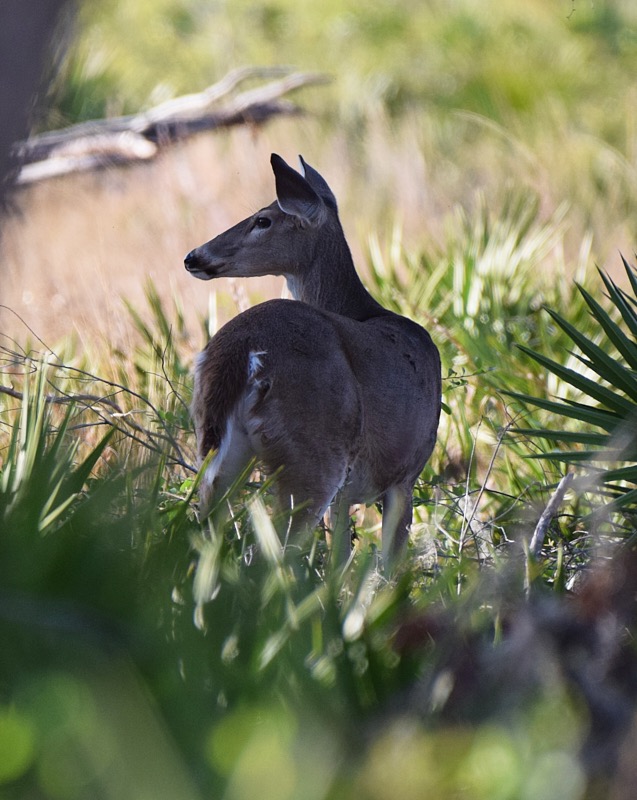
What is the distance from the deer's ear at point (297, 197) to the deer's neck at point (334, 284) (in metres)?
0.19

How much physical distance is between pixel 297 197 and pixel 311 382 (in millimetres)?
A: 1600

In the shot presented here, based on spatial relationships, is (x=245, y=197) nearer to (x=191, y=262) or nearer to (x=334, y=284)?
(x=334, y=284)

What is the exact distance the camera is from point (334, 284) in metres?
5.93

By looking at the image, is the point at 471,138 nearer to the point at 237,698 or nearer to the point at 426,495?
the point at 426,495

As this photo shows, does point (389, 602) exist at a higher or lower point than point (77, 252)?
lower

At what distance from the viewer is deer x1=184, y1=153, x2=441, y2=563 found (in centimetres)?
450

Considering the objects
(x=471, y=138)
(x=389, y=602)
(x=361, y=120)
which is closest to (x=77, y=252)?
(x=361, y=120)

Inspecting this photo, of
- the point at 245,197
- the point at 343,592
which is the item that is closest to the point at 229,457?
the point at 343,592

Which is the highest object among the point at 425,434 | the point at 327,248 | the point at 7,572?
the point at 327,248

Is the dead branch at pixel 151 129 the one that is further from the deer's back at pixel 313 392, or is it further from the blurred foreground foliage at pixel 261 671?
the blurred foreground foliage at pixel 261 671

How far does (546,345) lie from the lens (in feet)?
24.5

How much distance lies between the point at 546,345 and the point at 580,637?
5548 millimetres

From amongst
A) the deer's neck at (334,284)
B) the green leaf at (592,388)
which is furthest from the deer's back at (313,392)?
Answer: the green leaf at (592,388)

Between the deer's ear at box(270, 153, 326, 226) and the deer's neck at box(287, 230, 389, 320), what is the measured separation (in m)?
0.19
